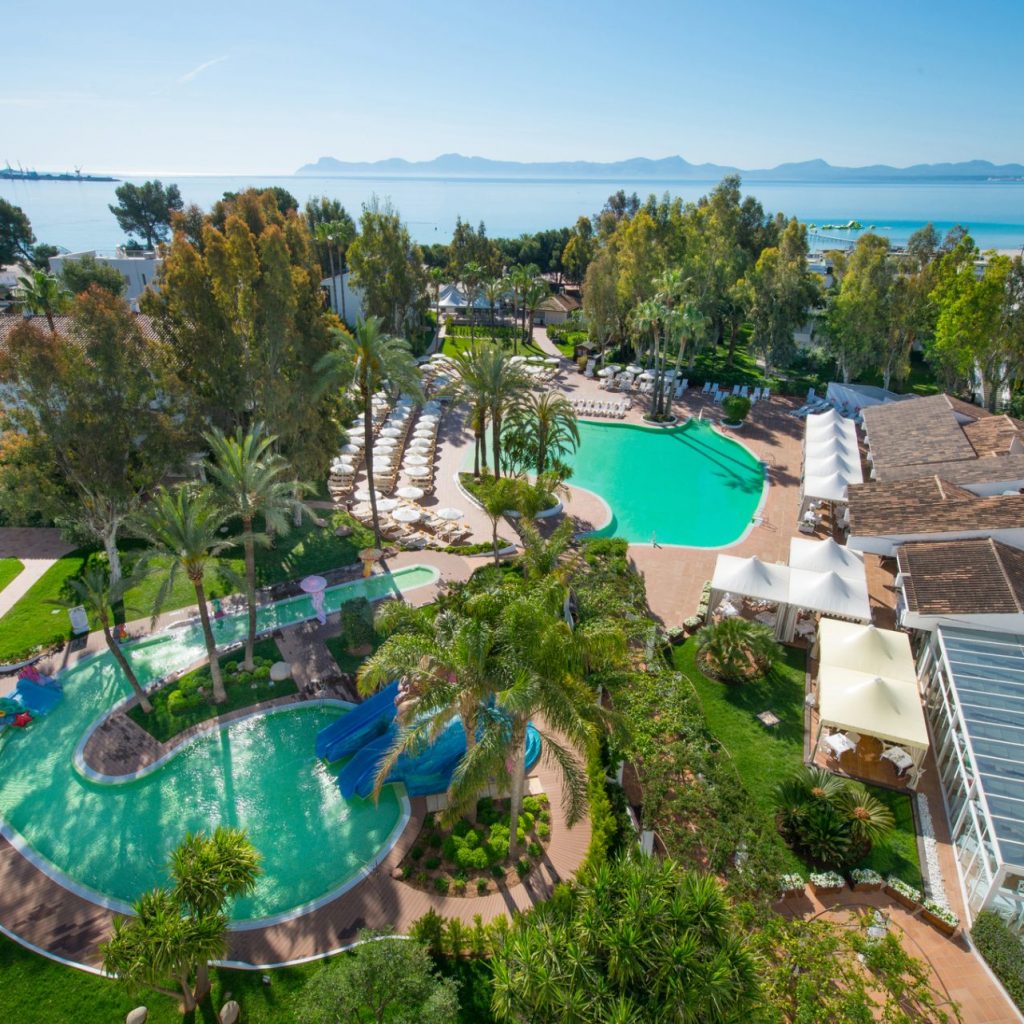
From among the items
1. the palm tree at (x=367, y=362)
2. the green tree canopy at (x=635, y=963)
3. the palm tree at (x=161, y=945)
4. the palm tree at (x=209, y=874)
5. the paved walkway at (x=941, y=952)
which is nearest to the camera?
the green tree canopy at (x=635, y=963)

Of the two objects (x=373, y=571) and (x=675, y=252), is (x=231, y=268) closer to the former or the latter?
(x=373, y=571)

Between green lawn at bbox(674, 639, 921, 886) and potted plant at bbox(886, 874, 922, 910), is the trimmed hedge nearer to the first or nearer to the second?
potted plant at bbox(886, 874, 922, 910)

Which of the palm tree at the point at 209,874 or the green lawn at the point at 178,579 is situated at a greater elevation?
the palm tree at the point at 209,874

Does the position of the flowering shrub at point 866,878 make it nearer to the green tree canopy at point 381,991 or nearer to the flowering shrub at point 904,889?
the flowering shrub at point 904,889

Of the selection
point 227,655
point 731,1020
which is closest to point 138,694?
point 227,655

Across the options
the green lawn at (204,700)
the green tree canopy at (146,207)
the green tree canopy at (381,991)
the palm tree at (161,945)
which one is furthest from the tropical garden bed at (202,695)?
the green tree canopy at (146,207)

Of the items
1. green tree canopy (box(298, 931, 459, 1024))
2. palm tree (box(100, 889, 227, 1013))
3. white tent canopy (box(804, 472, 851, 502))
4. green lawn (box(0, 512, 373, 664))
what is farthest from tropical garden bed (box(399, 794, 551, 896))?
white tent canopy (box(804, 472, 851, 502))

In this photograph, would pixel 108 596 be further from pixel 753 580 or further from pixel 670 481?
pixel 670 481
